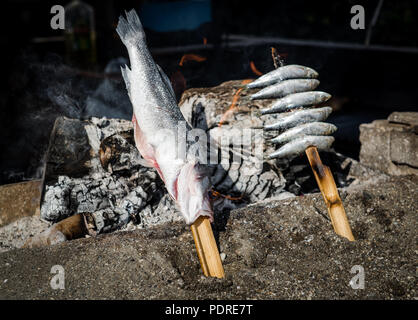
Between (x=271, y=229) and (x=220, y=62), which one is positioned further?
(x=220, y=62)

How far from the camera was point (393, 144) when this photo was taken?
4352mm

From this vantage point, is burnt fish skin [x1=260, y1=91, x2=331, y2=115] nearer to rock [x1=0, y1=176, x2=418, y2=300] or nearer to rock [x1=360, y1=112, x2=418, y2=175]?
rock [x1=0, y1=176, x2=418, y2=300]

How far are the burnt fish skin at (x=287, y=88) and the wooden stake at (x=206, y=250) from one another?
4.60 ft

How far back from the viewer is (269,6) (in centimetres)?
1277

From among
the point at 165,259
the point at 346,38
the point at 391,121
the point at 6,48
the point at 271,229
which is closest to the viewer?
the point at 165,259

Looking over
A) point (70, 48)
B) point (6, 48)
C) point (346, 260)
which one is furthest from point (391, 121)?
point (70, 48)

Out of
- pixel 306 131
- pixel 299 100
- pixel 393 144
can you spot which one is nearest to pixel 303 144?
pixel 306 131

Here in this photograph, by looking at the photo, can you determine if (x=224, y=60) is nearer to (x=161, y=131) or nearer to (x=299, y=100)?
(x=299, y=100)

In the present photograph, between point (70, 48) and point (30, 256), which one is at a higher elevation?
point (70, 48)

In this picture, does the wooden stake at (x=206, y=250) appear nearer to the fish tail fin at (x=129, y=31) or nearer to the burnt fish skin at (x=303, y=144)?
the burnt fish skin at (x=303, y=144)

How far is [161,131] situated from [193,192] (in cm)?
66
